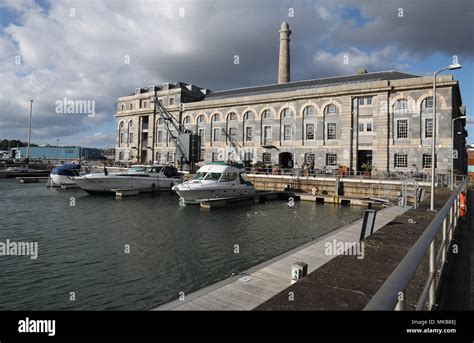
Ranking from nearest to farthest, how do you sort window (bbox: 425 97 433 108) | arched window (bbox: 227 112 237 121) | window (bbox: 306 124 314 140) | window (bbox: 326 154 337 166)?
window (bbox: 425 97 433 108) < window (bbox: 326 154 337 166) < window (bbox: 306 124 314 140) < arched window (bbox: 227 112 237 121)

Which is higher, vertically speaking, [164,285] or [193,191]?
[193,191]

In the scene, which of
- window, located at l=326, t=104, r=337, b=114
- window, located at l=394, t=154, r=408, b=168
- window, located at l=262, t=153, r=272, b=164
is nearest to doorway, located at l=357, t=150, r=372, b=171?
window, located at l=394, t=154, r=408, b=168

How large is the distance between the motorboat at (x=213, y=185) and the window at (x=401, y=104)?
2327cm

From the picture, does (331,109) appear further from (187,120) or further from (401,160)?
(187,120)

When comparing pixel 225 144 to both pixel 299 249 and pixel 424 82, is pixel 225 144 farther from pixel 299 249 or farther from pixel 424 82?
pixel 299 249

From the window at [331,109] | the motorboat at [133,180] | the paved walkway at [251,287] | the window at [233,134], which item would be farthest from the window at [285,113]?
the paved walkway at [251,287]

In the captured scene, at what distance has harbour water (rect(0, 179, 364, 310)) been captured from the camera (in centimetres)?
823

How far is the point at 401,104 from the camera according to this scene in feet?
120

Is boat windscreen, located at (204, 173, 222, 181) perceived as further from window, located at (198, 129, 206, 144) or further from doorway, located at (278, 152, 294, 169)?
window, located at (198, 129, 206, 144)

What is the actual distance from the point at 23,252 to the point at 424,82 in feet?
133

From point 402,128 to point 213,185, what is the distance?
26.4 metres

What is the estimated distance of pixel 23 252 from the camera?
37.8 ft

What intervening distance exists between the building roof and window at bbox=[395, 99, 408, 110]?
176 inches
